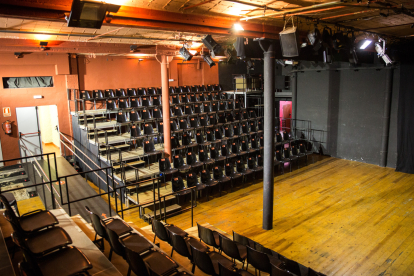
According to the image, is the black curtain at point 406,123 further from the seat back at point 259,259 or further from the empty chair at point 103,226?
the empty chair at point 103,226

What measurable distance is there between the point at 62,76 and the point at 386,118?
1106cm

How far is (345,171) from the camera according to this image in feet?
32.5

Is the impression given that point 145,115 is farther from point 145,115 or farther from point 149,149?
point 149,149

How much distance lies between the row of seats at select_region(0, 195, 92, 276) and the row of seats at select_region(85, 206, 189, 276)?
18.7 inches

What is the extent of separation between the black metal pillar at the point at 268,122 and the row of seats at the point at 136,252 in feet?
10.0

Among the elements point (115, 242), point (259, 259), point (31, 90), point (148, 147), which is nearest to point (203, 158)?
point (148, 147)

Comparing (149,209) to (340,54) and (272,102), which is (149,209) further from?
(340,54)

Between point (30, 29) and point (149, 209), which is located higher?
point (30, 29)

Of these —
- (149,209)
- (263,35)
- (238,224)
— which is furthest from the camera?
(149,209)

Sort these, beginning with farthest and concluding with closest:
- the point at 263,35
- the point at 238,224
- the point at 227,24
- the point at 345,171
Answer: the point at 345,171 < the point at 238,224 < the point at 263,35 < the point at 227,24

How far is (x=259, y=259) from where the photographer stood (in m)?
4.06

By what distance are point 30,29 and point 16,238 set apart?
4787 millimetres

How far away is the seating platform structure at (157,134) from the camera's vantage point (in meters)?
8.41

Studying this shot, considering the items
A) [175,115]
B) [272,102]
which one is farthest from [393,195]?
[175,115]
